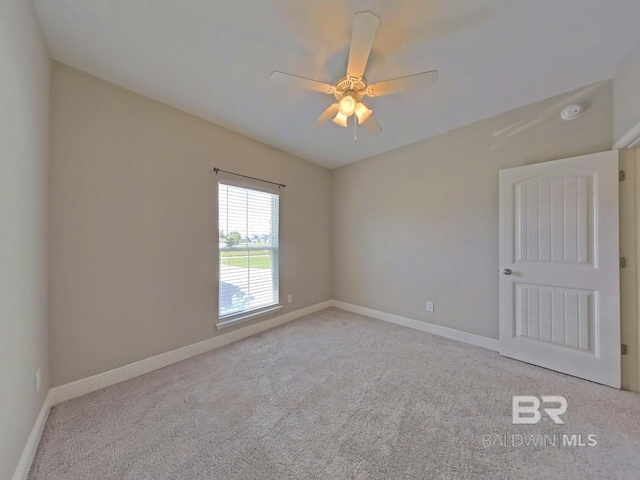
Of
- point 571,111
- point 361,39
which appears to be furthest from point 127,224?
point 571,111

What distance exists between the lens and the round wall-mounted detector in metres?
2.04

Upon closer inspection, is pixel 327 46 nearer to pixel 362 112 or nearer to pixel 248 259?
pixel 362 112

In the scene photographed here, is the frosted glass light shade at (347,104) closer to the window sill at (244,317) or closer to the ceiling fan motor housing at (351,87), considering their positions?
the ceiling fan motor housing at (351,87)

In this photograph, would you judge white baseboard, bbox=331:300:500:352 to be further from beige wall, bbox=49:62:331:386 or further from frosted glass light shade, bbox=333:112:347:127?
frosted glass light shade, bbox=333:112:347:127

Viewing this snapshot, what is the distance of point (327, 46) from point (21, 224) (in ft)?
7.00

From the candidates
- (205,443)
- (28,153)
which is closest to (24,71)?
(28,153)

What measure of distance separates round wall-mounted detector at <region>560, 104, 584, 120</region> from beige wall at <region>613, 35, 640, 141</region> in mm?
199

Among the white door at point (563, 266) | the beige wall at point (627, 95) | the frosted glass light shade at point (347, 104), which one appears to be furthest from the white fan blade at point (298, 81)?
the beige wall at point (627, 95)

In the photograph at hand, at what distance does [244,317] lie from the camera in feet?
9.50

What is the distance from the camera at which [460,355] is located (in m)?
2.42

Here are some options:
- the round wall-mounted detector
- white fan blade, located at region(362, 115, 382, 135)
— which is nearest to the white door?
the round wall-mounted detector

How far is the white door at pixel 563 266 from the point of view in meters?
1.90

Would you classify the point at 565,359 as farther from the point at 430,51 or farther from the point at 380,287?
the point at 430,51

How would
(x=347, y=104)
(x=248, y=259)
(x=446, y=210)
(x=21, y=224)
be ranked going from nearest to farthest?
(x=21, y=224)
(x=347, y=104)
(x=446, y=210)
(x=248, y=259)
